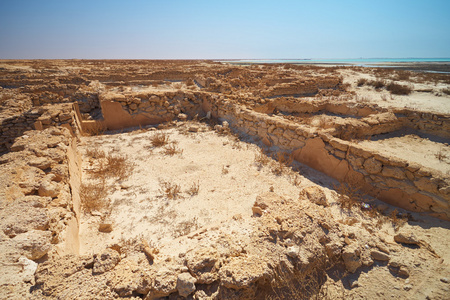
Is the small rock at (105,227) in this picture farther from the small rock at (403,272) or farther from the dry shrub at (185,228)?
the small rock at (403,272)

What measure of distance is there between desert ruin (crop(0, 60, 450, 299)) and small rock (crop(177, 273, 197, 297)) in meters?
0.01

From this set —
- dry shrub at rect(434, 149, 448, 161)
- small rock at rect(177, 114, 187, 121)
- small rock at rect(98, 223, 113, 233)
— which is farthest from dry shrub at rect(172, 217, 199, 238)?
dry shrub at rect(434, 149, 448, 161)

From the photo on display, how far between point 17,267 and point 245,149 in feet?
16.1

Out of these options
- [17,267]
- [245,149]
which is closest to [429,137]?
[245,149]

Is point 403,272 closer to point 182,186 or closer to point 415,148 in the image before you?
point 182,186

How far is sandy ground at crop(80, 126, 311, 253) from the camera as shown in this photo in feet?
10.7

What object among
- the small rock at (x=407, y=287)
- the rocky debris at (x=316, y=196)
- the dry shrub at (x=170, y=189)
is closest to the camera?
the small rock at (x=407, y=287)

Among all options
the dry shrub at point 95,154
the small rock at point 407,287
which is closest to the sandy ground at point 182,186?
the dry shrub at point 95,154

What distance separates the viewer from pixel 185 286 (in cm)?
188

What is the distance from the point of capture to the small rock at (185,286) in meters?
1.87

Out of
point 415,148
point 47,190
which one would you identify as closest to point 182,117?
point 47,190

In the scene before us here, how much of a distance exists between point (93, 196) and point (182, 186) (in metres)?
1.64

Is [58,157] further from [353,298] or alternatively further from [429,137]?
[429,137]

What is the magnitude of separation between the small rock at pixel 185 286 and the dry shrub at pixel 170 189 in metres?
2.19
